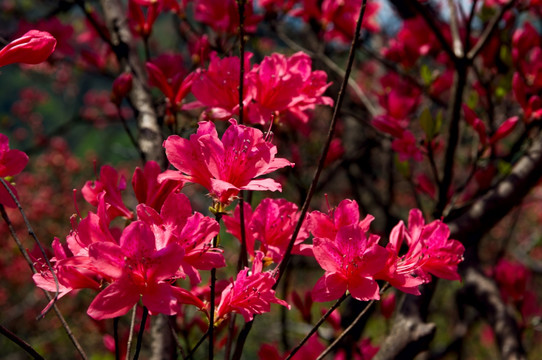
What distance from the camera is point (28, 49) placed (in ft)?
2.97

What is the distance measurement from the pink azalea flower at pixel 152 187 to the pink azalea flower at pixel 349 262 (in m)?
0.31

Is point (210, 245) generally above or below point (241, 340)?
above

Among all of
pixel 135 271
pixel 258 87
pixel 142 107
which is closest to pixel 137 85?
pixel 142 107

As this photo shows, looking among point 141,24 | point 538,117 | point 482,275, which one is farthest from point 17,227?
point 538,117

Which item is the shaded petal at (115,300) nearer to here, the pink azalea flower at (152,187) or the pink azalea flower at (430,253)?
the pink azalea flower at (152,187)

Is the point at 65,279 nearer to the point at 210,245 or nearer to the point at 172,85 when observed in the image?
the point at 210,245

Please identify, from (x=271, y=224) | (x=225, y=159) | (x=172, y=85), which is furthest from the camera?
(x=172, y=85)

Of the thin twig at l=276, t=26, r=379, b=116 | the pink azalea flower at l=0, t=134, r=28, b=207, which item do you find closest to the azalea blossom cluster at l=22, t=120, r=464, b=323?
the pink azalea flower at l=0, t=134, r=28, b=207

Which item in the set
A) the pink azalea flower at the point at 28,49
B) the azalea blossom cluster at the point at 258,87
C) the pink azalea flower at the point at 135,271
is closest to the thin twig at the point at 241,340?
the pink azalea flower at the point at 135,271

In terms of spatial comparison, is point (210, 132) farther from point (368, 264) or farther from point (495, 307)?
point (495, 307)

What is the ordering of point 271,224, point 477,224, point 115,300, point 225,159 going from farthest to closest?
point 477,224 → point 271,224 → point 225,159 → point 115,300

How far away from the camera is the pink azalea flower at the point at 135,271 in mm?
737

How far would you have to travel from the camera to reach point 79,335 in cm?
569

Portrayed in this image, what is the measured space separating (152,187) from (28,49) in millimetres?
362
